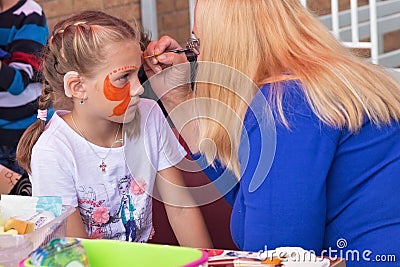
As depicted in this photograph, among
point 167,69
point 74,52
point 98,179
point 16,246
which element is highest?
point 74,52

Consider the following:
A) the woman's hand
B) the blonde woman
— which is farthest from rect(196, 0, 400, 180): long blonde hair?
the woman's hand

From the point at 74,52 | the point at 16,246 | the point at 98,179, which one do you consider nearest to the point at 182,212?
the point at 98,179

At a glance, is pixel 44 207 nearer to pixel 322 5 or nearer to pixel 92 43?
pixel 92 43

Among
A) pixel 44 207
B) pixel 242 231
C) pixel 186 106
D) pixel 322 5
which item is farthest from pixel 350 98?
pixel 322 5

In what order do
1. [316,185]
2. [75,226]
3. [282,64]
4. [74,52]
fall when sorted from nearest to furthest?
[316,185]
[282,64]
[75,226]
[74,52]

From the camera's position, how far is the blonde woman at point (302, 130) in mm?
1822

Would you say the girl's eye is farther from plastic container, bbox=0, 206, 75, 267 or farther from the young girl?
plastic container, bbox=0, 206, 75, 267

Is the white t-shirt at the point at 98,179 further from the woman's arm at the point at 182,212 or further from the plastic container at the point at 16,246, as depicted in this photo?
the plastic container at the point at 16,246

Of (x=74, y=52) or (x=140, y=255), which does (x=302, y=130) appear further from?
(x=74, y=52)

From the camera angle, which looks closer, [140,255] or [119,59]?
[140,255]

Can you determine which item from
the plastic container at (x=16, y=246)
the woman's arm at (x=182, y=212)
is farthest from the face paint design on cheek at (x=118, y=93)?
the plastic container at (x=16, y=246)

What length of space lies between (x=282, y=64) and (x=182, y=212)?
1.90ft

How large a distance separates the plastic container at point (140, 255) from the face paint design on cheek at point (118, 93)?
0.69 meters

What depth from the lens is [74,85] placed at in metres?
2.20
